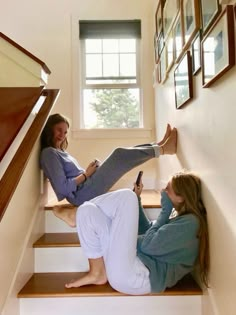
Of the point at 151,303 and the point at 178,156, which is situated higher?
the point at 178,156

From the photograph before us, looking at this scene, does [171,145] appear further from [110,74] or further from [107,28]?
[107,28]

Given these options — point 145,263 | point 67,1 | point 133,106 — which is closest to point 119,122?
point 133,106

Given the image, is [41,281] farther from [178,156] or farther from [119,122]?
[119,122]

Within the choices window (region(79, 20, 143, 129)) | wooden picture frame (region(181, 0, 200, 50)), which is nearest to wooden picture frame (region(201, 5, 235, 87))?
wooden picture frame (region(181, 0, 200, 50))

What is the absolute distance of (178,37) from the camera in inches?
88.2

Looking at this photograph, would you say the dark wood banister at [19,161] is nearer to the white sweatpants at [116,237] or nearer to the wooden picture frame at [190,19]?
the white sweatpants at [116,237]

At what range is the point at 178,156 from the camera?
93.7 inches

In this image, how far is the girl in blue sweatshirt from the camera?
1.69 meters

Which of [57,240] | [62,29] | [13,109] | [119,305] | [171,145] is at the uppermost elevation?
[62,29]

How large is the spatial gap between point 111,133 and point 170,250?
85.7 inches

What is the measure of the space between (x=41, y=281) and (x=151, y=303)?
627mm

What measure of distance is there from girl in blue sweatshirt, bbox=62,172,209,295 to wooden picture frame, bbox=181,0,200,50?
0.74m

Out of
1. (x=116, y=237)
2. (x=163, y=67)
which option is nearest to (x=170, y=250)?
(x=116, y=237)

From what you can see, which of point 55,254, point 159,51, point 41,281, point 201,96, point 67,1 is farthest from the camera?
point 67,1
